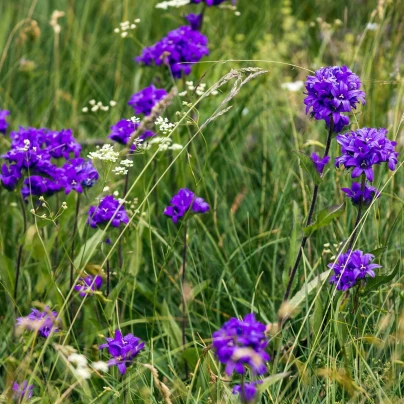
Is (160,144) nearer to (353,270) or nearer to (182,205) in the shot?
(182,205)

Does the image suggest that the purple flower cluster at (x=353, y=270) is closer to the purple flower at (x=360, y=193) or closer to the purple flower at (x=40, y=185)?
the purple flower at (x=360, y=193)

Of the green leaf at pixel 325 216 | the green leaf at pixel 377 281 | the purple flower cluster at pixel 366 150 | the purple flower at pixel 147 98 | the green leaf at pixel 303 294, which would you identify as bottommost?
the green leaf at pixel 303 294

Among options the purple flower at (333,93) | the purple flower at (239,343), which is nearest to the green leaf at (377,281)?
the purple flower at (333,93)

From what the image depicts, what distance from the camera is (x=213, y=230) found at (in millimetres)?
2684

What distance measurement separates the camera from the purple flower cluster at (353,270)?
5.95 feet

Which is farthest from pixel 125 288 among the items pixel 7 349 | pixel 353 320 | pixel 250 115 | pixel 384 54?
pixel 384 54

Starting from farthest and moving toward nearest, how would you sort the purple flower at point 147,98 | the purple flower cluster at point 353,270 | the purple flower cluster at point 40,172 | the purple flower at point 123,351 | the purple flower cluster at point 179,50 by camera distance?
the purple flower cluster at point 179,50, the purple flower at point 147,98, the purple flower cluster at point 40,172, the purple flower cluster at point 353,270, the purple flower at point 123,351

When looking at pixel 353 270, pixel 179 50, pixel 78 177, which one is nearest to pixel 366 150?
pixel 353 270

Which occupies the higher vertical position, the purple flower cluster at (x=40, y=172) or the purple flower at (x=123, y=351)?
the purple flower cluster at (x=40, y=172)

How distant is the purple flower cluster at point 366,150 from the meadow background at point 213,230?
5.8 inches

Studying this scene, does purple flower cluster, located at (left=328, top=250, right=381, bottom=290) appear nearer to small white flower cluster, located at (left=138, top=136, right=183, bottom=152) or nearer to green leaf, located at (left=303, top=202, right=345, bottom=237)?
green leaf, located at (left=303, top=202, right=345, bottom=237)

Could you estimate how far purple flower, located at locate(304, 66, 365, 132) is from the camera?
1780 millimetres

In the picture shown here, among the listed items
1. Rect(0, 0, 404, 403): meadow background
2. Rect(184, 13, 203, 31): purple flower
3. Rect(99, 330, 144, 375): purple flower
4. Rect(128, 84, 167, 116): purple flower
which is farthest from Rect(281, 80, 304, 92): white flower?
Rect(99, 330, 144, 375): purple flower

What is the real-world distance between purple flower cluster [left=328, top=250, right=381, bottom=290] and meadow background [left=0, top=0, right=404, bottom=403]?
0.26 feet
